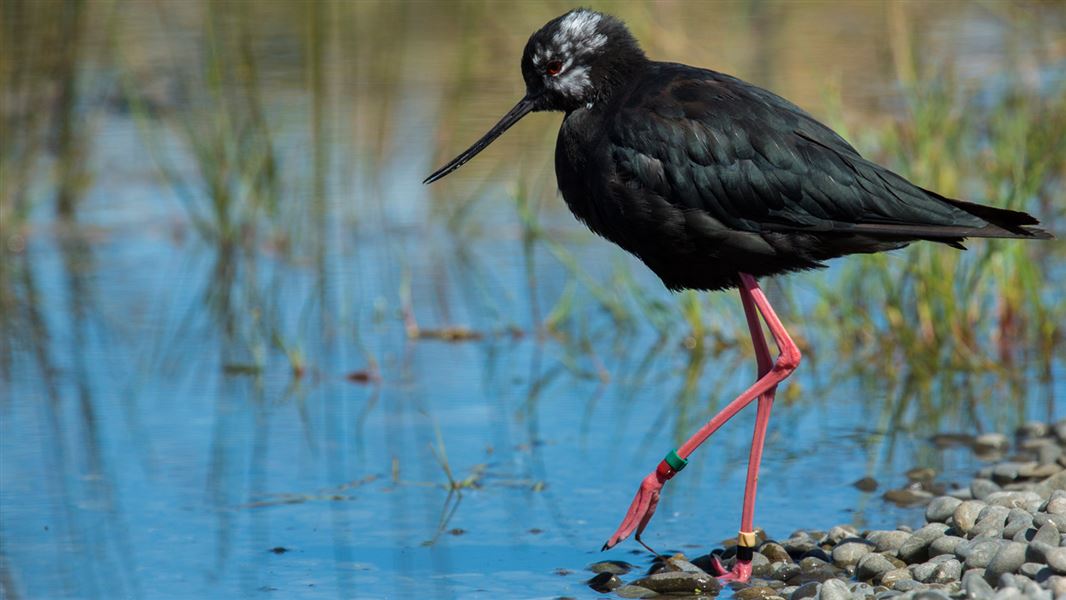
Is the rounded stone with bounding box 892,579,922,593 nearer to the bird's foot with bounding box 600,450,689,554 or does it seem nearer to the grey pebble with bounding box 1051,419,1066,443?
the bird's foot with bounding box 600,450,689,554

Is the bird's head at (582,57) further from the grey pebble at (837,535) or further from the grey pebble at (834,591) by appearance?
the grey pebble at (834,591)

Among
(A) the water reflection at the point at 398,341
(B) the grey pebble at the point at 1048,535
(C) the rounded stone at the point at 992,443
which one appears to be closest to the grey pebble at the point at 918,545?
(B) the grey pebble at the point at 1048,535

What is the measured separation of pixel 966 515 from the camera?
15.1 feet

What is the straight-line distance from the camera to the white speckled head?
5.08 m

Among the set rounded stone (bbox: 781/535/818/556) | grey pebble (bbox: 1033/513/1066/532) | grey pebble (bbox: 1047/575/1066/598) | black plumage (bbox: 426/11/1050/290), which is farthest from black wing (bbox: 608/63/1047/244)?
grey pebble (bbox: 1047/575/1066/598)

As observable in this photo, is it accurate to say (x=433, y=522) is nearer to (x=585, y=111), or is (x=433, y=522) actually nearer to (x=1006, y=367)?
(x=585, y=111)

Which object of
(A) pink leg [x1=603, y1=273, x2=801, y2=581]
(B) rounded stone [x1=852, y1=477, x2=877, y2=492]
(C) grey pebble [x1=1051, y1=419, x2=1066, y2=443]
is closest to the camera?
(A) pink leg [x1=603, y1=273, x2=801, y2=581]

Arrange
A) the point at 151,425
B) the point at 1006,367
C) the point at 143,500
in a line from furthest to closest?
the point at 1006,367 < the point at 151,425 < the point at 143,500

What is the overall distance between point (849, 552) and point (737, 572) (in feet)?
1.13

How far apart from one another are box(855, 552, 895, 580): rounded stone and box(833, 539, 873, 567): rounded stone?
8 centimetres

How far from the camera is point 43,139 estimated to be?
8.70 m

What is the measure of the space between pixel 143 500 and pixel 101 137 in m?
Answer: 5.13

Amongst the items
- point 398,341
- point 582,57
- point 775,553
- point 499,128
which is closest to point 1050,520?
point 775,553

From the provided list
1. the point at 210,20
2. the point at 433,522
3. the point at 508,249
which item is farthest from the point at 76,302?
the point at 433,522
